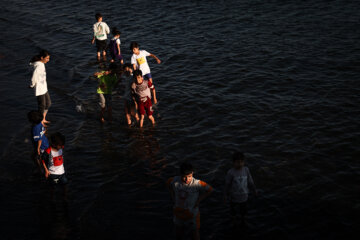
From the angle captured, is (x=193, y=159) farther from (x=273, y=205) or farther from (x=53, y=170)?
(x=53, y=170)

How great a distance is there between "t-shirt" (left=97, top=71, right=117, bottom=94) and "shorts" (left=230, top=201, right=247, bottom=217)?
5.83 metres

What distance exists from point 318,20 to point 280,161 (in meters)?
13.2

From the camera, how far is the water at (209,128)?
8.52m

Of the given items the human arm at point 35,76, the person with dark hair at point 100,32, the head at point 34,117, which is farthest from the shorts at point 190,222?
the person with dark hair at point 100,32

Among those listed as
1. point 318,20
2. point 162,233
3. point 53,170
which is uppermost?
point 318,20

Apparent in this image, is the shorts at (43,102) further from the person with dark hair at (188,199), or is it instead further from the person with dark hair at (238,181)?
the person with dark hair at (238,181)

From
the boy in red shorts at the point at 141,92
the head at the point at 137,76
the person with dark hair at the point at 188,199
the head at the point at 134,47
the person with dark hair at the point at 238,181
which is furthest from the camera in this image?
the head at the point at 134,47

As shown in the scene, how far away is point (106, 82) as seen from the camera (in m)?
12.1

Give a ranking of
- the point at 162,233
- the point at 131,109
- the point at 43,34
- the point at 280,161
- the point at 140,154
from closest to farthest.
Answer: the point at 162,233, the point at 280,161, the point at 140,154, the point at 131,109, the point at 43,34

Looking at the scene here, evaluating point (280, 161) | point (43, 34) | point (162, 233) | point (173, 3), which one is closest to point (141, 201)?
point (162, 233)

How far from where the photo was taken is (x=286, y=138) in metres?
11.4

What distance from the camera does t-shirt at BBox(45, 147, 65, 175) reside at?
28.1 ft

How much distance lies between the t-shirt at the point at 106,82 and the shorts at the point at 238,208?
5.83 meters

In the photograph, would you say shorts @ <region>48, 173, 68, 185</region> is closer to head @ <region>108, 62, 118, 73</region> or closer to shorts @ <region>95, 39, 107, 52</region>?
head @ <region>108, 62, 118, 73</region>
